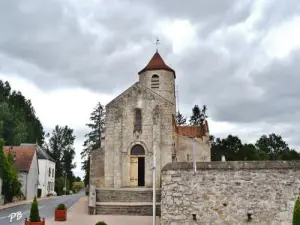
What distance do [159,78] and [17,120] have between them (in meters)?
31.6

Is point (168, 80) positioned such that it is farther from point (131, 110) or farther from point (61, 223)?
point (61, 223)

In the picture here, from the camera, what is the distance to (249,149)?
61.4m

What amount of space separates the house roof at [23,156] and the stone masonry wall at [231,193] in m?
33.0

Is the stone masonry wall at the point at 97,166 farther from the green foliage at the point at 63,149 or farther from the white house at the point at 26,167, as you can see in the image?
the green foliage at the point at 63,149

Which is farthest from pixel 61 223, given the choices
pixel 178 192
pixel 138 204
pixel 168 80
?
pixel 168 80

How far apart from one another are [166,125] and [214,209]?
1648cm

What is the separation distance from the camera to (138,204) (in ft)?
73.8

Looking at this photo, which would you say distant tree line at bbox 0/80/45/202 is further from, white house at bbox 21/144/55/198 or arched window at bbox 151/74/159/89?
arched window at bbox 151/74/159/89

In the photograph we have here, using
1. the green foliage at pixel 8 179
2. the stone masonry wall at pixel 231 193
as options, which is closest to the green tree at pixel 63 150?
the green foliage at pixel 8 179

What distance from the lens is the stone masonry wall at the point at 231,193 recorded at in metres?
13.7

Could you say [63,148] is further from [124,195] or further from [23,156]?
[124,195]

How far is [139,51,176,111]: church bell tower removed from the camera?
37344 mm

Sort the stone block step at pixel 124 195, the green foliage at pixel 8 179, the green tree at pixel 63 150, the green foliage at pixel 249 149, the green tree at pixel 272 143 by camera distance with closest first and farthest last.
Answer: the stone block step at pixel 124 195 < the green foliage at pixel 8 179 < the green foliage at pixel 249 149 < the green tree at pixel 63 150 < the green tree at pixel 272 143

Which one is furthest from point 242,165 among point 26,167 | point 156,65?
point 26,167
